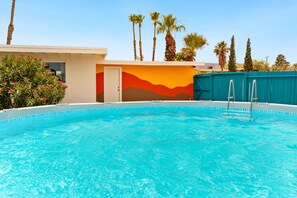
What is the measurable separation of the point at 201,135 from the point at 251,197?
149 inches

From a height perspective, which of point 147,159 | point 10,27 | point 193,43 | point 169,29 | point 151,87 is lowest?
point 147,159

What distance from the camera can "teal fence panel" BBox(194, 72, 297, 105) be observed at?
447 inches

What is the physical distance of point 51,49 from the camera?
11750mm

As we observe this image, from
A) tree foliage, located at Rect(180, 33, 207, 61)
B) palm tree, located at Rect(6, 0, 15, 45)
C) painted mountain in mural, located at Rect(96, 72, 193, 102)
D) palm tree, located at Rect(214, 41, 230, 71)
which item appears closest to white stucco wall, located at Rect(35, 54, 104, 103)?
painted mountain in mural, located at Rect(96, 72, 193, 102)

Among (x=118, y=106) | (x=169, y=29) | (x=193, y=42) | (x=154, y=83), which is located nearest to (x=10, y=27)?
(x=154, y=83)

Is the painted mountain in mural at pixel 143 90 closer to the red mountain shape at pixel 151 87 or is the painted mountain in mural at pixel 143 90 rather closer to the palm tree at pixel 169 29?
the red mountain shape at pixel 151 87

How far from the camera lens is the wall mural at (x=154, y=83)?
15617 millimetres

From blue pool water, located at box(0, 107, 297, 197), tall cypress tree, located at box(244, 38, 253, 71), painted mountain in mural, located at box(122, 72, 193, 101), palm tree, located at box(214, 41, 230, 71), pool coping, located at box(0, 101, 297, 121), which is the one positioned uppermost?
palm tree, located at box(214, 41, 230, 71)

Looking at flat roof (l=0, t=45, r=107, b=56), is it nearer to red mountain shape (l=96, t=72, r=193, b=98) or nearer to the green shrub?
the green shrub

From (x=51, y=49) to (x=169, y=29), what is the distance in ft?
58.7

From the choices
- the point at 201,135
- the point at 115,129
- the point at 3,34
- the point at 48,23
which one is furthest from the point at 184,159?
the point at 3,34

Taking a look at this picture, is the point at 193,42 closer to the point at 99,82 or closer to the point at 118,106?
the point at 99,82

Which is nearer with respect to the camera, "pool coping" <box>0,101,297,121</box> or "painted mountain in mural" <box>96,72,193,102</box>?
"pool coping" <box>0,101,297,121</box>

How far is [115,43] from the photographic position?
94.0 ft
